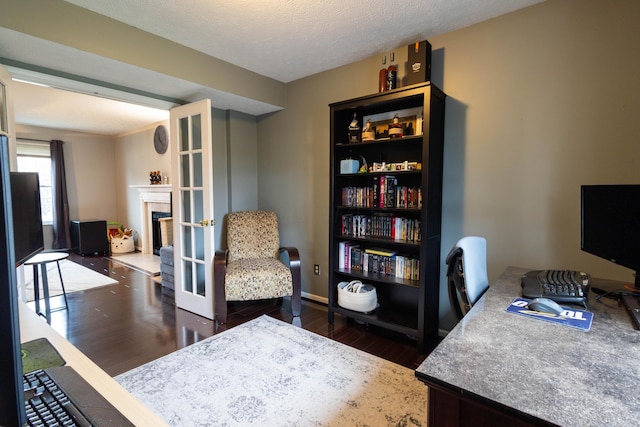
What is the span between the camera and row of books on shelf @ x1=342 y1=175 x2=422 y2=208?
246 centimetres

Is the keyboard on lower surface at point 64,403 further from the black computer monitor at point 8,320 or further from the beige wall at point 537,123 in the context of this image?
the beige wall at point 537,123

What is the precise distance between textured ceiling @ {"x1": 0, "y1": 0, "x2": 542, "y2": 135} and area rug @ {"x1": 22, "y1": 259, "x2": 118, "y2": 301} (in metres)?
2.67

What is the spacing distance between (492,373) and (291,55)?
2.76 meters

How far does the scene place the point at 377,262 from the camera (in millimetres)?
2674

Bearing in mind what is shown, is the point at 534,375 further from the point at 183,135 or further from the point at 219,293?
the point at 183,135

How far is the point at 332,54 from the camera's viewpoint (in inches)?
107

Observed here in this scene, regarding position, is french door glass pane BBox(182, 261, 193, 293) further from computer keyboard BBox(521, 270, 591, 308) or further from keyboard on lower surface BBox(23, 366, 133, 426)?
computer keyboard BBox(521, 270, 591, 308)

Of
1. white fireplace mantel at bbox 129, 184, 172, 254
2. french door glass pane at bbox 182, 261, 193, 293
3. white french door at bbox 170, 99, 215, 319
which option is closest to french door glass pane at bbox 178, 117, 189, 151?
white french door at bbox 170, 99, 215, 319

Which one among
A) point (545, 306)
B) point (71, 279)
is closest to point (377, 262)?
point (545, 306)

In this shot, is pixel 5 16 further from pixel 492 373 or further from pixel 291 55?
pixel 492 373

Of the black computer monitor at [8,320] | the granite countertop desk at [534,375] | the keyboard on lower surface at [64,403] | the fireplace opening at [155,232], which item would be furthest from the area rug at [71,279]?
the granite countertop desk at [534,375]

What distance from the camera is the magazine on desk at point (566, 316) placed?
1.12 meters

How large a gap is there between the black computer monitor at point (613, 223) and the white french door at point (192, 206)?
272cm

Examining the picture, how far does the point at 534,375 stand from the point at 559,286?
0.81 metres
